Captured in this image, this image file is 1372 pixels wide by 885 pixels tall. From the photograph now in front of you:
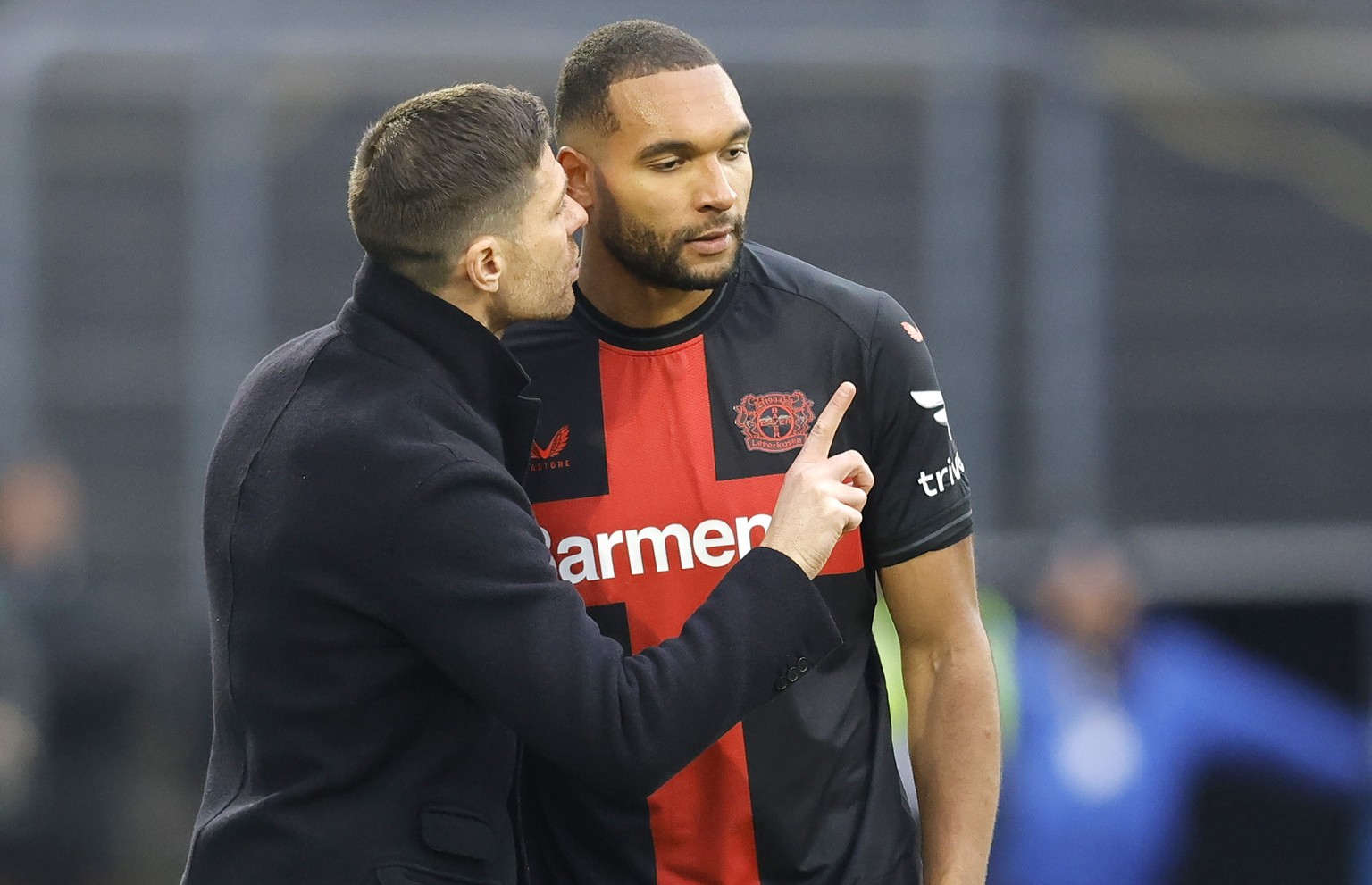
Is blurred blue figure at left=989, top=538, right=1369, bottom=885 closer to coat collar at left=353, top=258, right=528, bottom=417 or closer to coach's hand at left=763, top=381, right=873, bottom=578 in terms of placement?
coach's hand at left=763, top=381, right=873, bottom=578

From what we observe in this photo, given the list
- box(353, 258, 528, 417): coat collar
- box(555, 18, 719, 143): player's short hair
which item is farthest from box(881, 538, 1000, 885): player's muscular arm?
box(555, 18, 719, 143): player's short hair

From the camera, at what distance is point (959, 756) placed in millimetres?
3027

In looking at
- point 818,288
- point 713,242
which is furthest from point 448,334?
point 818,288

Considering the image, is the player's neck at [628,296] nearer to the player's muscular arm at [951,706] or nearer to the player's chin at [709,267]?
the player's chin at [709,267]

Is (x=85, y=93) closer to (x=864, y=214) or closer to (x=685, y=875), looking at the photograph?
(x=864, y=214)

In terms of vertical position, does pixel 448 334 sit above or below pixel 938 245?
above

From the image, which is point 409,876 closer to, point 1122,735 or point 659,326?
point 659,326

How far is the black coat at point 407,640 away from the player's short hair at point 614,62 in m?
0.53

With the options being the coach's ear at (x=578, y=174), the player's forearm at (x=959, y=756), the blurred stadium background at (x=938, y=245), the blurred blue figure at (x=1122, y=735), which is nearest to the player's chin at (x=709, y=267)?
the coach's ear at (x=578, y=174)

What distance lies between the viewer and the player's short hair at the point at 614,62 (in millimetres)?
2951

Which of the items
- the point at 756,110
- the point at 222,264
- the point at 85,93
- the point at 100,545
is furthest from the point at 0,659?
the point at 756,110

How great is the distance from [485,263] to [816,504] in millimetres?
604

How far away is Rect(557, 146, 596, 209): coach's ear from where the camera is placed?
9.92ft

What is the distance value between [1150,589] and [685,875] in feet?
16.5
